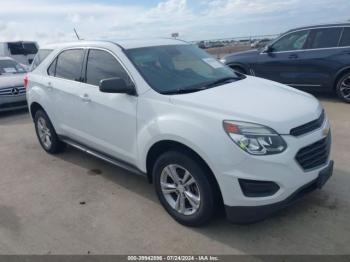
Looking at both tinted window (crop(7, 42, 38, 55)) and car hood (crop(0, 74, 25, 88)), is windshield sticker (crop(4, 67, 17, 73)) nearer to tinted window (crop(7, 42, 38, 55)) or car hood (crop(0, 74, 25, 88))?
car hood (crop(0, 74, 25, 88))

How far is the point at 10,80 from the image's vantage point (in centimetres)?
924

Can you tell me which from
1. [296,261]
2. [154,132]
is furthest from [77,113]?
[296,261]

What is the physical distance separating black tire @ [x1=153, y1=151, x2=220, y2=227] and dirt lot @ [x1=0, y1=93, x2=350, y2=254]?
12 centimetres

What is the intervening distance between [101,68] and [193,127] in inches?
66.5

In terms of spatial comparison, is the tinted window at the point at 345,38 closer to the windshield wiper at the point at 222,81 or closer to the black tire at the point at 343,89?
the black tire at the point at 343,89

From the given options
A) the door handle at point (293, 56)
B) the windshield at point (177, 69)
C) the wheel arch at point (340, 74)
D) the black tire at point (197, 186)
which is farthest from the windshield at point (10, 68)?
the wheel arch at point (340, 74)

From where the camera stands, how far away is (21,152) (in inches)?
238

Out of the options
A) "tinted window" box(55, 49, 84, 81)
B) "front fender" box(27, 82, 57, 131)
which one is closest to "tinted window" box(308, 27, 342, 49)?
"tinted window" box(55, 49, 84, 81)

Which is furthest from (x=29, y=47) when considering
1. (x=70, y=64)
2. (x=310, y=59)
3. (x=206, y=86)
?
(x=206, y=86)

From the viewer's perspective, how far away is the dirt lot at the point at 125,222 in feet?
10.4

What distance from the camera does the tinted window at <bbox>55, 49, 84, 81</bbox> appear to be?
4.61m

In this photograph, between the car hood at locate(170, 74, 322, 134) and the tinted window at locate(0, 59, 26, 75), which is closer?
the car hood at locate(170, 74, 322, 134)

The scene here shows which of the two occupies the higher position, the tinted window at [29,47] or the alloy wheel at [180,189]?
the alloy wheel at [180,189]

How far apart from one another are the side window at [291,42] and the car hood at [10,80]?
6544 mm
